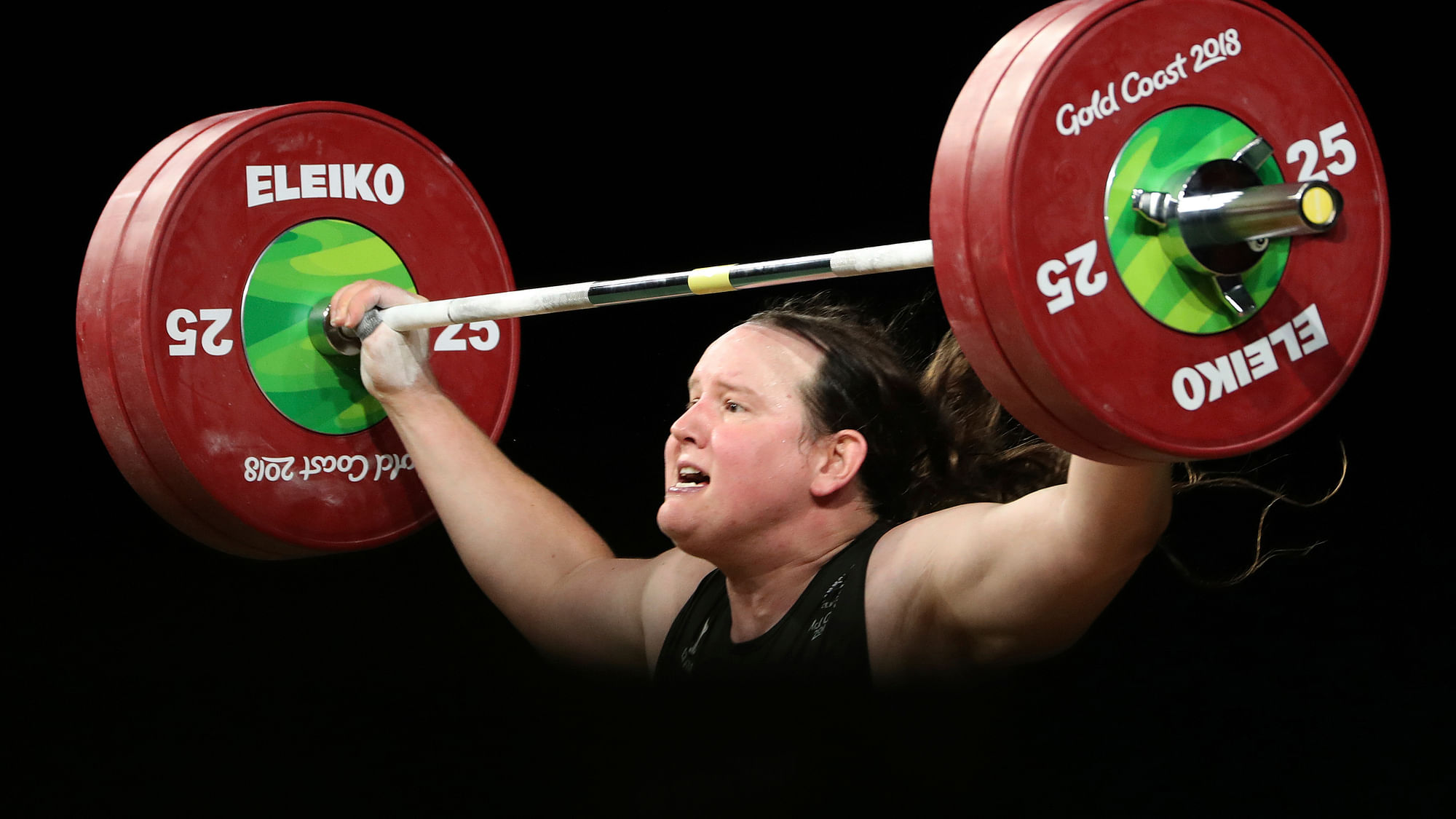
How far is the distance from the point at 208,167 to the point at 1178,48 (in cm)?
153

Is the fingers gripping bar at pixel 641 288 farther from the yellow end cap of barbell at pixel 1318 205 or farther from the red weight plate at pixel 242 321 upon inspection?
the yellow end cap of barbell at pixel 1318 205

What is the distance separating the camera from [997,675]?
6.32 feet

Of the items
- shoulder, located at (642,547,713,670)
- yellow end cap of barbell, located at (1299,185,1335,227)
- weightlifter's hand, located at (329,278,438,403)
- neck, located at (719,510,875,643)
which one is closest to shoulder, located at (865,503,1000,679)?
neck, located at (719,510,875,643)

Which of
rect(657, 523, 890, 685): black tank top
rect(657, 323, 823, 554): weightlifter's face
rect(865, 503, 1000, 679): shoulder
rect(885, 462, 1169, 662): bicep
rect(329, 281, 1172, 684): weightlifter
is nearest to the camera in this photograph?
rect(885, 462, 1169, 662): bicep

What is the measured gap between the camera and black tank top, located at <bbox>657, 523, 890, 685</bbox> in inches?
80.0

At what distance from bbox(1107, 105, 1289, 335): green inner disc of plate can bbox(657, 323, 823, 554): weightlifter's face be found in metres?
0.72

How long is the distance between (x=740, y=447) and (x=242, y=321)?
89 cm

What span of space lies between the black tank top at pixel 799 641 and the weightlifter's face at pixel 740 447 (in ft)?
0.41

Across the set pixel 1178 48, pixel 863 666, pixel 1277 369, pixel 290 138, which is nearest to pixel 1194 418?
pixel 1277 369

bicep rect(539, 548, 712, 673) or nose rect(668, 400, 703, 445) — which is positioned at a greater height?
nose rect(668, 400, 703, 445)

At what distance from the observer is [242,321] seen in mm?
2406

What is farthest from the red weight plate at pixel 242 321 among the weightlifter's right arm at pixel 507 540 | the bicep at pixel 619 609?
the bicep at pixel 619 609

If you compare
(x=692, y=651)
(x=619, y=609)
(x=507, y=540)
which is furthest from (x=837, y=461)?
(x=507, y=540)

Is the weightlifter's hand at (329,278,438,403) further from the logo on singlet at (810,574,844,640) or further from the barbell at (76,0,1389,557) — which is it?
the logo on singlet at (810,574,844,640)
